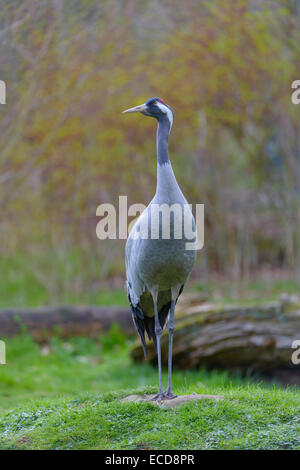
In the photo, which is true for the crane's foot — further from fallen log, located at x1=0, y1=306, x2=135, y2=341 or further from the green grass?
fallen log, located at x1=0, y1=306, x2=135, y2=341

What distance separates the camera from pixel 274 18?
12.0 meters

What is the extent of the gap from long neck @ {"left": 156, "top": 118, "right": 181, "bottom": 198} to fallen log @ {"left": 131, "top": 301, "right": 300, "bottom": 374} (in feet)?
11.4

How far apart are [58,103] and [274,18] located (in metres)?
4.67

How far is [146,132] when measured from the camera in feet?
50.3

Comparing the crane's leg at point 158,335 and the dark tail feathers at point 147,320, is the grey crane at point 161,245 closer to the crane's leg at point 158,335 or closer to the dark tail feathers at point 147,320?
the crane's leg at point 158,335

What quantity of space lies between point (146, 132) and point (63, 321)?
5.93 metres

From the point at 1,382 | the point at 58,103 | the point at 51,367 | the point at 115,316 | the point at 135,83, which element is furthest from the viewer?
the point at 135,83

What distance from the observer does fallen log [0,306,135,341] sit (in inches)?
431

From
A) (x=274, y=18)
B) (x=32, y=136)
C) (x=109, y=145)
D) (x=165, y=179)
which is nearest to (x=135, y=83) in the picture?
(x=109, y=145)

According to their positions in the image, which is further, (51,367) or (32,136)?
(32,136)

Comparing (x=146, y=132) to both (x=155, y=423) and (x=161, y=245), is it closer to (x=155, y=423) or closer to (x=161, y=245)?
(x=161, y=245)

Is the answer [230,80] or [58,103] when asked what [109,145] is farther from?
[230,80]

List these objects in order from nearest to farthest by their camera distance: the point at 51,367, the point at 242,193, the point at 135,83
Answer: the point at 51,367 < the point at 135,83 < the point at 242,193

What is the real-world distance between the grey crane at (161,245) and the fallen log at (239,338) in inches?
104
